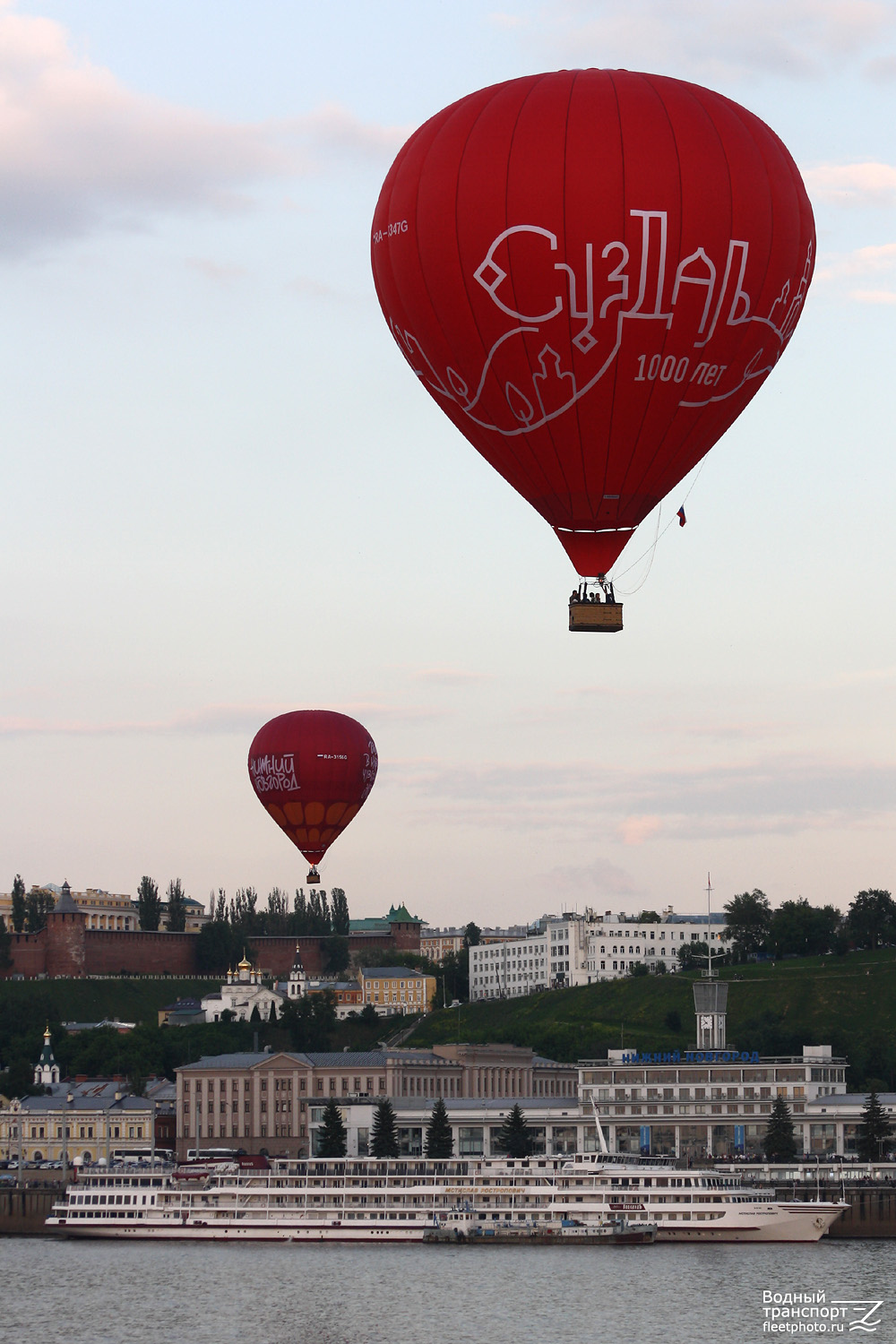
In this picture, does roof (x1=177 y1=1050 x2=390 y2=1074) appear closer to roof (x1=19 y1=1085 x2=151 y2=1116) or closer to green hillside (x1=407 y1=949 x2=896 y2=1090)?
→ roof (x1=19 y1=1085 x2=151 y2=1116)

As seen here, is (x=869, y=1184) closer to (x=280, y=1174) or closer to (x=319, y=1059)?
(x=280, y=1174)

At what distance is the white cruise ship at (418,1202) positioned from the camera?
81062 mm

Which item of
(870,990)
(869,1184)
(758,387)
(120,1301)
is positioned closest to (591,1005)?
(870,990)

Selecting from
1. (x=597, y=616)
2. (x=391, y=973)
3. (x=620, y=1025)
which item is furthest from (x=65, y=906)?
(x=597, y=616)

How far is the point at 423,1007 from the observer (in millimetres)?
172500

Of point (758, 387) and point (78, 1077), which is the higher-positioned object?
point (758, 387)

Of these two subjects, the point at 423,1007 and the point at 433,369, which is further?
the point at 423,1007

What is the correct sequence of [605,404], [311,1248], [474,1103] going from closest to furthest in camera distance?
[605,404] < [311,1248] < [474,1103]

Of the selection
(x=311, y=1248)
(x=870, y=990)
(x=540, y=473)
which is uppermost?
(x=540, y=473)

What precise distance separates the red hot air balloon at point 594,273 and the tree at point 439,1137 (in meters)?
64.0

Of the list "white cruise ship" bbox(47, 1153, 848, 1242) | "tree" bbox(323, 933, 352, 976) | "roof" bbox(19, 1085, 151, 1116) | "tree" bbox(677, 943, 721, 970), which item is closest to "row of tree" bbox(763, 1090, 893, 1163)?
"white cruise ship" bbox(47, 1153, 848, 1242)

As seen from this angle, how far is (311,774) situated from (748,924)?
85.7m

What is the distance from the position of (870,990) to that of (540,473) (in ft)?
335

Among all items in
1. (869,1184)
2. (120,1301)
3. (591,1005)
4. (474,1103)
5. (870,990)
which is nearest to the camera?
(120,1301)
